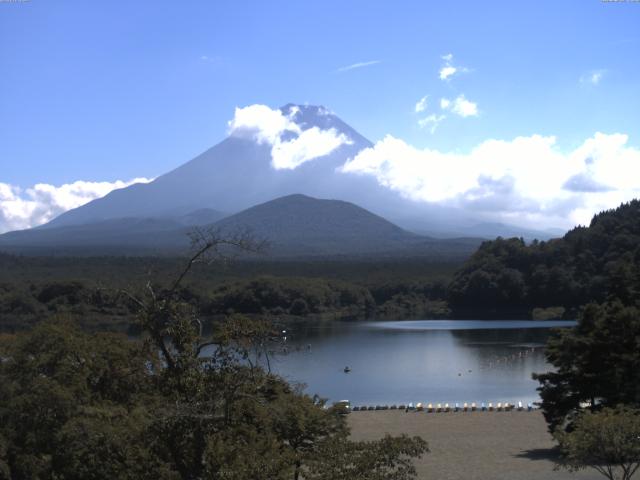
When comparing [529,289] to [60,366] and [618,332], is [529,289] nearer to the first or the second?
[618,332]

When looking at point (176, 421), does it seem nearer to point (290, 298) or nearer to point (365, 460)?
point (365, 460)

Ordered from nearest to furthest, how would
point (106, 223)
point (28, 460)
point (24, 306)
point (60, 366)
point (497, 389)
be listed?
point (28, 460)
point (60, 366)
point (497, 389)
point (24, 306)
point (106, 223)

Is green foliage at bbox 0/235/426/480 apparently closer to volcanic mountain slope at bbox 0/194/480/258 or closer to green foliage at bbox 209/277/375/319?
green foliage at bbox 209/277/375/319

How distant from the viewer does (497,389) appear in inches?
1051

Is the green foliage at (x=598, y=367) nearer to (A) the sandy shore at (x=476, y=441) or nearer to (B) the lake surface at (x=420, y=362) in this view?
(A) the sandy shore at (x=476, y=441)

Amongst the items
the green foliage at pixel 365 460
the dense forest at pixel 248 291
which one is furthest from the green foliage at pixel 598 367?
the dense forest at pixel 248 291

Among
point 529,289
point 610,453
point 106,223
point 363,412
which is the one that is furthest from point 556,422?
point 106,223

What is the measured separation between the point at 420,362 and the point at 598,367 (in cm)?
2016

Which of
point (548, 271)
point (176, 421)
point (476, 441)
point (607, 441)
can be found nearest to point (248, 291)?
point (548, 271)

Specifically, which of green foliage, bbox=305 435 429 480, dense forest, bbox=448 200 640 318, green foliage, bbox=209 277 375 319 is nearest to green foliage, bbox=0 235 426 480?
green foliage, bbox=305 435 429 480

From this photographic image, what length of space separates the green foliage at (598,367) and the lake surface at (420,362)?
6236 mm

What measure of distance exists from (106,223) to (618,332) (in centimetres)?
16723

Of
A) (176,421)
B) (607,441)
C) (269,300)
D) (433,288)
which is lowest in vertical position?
(607,441)

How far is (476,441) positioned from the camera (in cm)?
1656
